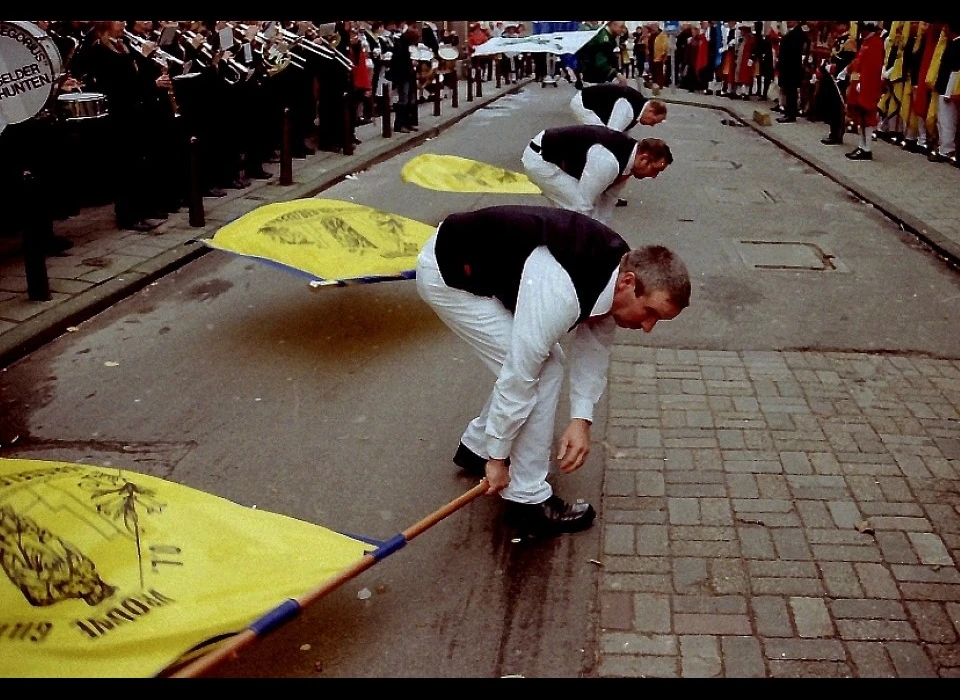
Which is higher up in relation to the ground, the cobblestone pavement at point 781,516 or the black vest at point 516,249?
the black vest at point 516,249

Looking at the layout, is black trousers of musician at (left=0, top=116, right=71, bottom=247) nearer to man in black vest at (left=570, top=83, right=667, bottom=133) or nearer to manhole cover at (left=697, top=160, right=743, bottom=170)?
man in black vest at (left=570, top=83, right=667, bottom=133)

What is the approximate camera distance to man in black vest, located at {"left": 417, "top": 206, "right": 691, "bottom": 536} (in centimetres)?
327

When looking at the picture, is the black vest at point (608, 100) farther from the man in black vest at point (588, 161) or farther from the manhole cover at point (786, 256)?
the man in black vest at point (588, 161)

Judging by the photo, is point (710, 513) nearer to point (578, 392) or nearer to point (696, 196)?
point (578, 392)

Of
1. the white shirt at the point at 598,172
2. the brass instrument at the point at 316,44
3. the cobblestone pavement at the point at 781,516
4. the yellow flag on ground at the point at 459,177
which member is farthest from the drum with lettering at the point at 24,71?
the brass instrument at the point at 316,44

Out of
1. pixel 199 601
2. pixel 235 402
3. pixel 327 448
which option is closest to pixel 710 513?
pixel 327 448

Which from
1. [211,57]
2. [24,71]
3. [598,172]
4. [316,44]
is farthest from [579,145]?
[316,44]

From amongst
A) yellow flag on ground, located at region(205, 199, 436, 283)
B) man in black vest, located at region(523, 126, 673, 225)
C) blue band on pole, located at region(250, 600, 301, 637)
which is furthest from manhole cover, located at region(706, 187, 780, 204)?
blue band on pole, located at region(250, 600, 301, 637)

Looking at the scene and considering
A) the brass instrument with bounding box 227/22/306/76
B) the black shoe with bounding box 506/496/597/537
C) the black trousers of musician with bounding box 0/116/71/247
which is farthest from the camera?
the brass instrument with bounding box 227/22/306/76

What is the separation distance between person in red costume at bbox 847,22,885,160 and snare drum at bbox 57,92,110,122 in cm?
1155

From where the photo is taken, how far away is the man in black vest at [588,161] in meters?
6.62

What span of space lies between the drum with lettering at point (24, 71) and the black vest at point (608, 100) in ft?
16.3

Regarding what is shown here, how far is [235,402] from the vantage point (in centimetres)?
523
